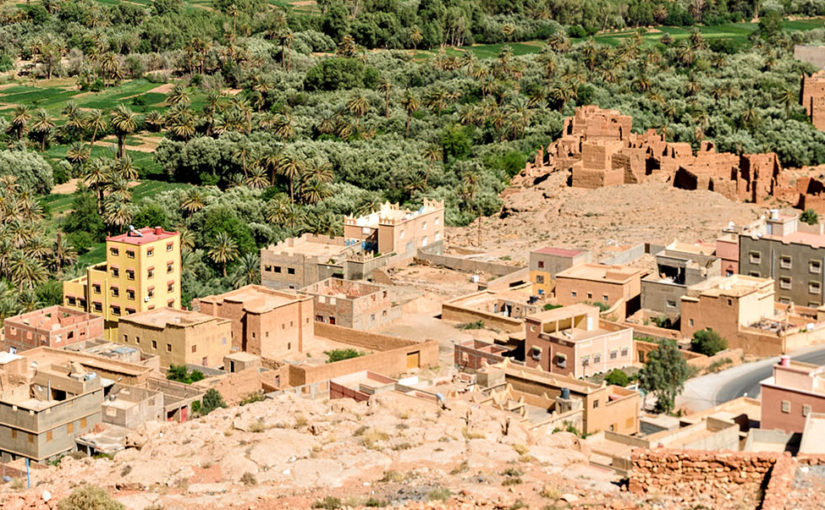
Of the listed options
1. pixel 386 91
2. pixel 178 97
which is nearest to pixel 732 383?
pixel 386 91

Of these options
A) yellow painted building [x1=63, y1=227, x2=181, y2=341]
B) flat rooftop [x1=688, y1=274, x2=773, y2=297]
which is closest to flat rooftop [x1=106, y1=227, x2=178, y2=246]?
yellow painted building [x1=63, y1=227, x2=181, y2=341]

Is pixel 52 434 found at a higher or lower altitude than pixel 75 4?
lower

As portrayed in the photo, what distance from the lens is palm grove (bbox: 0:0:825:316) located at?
87.5 metres

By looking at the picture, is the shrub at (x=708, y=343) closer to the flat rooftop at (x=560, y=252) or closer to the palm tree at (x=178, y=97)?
the flat rooftop at (x=560, y=252)

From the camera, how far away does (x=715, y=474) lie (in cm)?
2714

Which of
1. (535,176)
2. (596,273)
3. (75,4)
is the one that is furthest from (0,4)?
(596,273)

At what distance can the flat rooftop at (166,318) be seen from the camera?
196 feet

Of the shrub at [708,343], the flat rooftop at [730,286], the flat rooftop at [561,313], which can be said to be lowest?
the shrub at [708,343]

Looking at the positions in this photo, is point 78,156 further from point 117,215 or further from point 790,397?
point 790,397

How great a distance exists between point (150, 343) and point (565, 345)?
15.3 meters

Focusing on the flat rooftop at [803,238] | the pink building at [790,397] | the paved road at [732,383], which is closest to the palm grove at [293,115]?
the flat rooftop at [803,238]

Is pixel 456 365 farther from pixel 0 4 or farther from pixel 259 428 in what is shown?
pixel 0 4

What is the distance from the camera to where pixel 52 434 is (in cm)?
5022

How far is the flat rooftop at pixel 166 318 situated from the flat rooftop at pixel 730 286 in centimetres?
1820
